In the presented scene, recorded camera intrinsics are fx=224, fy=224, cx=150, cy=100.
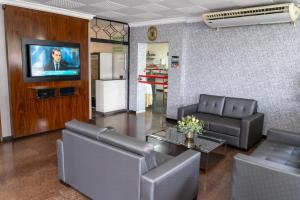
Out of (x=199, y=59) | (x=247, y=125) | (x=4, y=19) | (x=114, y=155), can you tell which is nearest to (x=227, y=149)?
(x=247, y=125)

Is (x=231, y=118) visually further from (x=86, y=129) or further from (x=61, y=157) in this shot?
(x=61, y=157)

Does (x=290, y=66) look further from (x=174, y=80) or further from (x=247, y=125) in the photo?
(x=174, y=80)

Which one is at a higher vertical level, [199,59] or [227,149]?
[199,59]

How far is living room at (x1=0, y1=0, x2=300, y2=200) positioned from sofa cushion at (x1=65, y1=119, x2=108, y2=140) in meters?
0.01

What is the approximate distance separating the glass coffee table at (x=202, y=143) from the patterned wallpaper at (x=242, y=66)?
147 cm

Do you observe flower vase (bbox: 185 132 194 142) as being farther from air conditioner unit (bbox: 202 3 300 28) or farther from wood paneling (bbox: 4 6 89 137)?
wood paneling (bbox: 4 6 89 137)

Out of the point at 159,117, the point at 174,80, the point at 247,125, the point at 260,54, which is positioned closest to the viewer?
the point at 247,125

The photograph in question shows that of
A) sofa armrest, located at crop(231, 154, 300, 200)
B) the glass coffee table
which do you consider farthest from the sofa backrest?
the glass coffee table

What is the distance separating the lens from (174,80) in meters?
5.70

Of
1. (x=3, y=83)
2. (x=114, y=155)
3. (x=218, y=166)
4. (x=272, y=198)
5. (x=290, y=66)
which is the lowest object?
(x=218, y=166)

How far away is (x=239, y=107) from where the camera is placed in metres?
4.51

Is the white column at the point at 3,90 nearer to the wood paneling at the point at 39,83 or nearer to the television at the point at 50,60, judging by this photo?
the wood paneling at the point at 39,83

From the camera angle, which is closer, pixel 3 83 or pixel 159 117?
pixel 3 83

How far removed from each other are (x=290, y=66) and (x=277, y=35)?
2.09 ft
